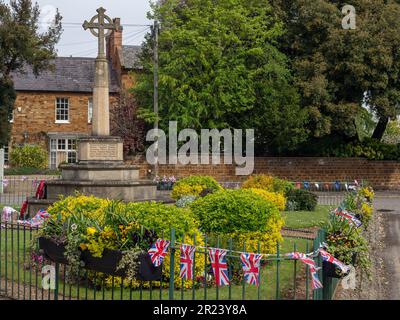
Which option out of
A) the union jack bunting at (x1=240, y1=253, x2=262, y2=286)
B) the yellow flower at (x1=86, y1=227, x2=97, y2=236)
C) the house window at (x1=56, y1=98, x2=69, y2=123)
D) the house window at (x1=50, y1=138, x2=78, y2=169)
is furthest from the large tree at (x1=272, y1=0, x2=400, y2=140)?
the union jack bunting at (x1=240, y1=253, x2=262, y2=286)

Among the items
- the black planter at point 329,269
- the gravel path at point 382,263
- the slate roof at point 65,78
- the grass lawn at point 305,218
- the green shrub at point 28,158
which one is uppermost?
the slate roof at point 65,78

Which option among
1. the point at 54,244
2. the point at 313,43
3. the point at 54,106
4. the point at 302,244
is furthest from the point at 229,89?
the point at 54,244

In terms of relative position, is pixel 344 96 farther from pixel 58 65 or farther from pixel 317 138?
pixel 58 65

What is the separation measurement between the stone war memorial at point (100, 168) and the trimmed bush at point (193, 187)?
252 cm

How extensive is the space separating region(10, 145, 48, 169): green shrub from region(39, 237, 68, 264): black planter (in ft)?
123

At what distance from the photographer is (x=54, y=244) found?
10023 mm

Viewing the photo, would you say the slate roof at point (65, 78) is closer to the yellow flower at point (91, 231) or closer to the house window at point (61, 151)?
the house window at point (61, 151)

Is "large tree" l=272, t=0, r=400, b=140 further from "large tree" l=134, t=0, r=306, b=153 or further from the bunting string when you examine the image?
the bunting string

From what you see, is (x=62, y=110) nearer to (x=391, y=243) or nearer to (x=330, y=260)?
(x=391, y=243)

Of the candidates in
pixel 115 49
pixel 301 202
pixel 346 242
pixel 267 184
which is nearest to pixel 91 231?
pixel 346 242

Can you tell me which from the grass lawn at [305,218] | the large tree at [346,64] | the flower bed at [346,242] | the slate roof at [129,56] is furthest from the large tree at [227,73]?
the flower bed at [346,242]

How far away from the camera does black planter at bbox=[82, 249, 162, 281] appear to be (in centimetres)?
871

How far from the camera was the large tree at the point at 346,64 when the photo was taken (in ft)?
120
